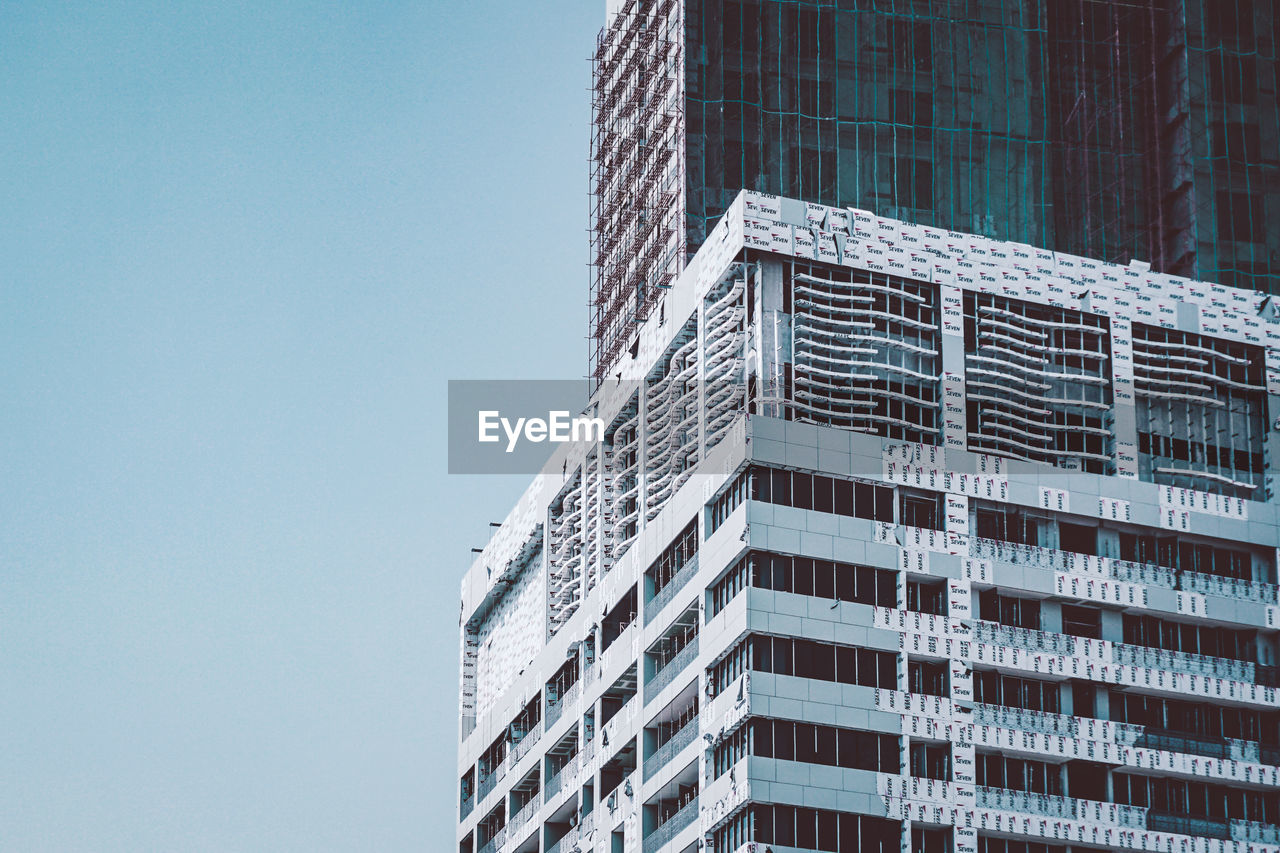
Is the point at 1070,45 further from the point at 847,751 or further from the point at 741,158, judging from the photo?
the point at 847,751

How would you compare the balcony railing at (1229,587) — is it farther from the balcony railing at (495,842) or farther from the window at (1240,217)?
the balcony railing at (495,842)

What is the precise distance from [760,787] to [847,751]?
5.09 meters

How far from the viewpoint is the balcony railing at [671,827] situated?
121 m

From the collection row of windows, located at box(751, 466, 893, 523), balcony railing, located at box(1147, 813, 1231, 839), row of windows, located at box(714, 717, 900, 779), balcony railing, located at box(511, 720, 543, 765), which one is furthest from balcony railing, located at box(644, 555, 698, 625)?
balcony railing, located at box(1147, 813, 1231, 839)

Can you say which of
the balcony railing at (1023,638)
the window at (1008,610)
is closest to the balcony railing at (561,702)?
the window at (1008,610)

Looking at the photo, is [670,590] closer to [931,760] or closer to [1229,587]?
[931,760]

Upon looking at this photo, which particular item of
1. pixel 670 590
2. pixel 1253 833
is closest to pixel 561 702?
pixel 670 590

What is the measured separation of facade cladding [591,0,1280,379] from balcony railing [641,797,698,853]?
125ft

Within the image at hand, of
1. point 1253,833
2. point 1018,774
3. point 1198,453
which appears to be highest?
point 1198,453

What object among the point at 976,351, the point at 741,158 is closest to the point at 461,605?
the point at 741,158

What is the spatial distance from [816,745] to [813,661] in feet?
13.4

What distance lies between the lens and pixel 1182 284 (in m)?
134

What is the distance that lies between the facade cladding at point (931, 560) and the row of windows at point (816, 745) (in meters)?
0.12

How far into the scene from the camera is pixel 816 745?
11594 cm
